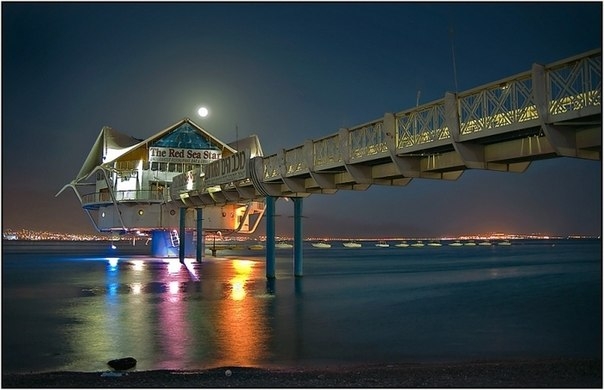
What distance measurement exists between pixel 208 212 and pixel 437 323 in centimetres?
4306

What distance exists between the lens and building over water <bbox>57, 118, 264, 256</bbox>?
62.1 meters

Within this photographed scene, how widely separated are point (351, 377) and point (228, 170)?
26615mm

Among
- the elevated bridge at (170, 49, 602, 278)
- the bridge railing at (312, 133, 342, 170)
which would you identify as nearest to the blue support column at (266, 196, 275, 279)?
the elevated bridge at (170, 49, 602, 278)

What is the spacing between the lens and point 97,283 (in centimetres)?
3756

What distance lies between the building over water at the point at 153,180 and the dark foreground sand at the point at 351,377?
47.1m

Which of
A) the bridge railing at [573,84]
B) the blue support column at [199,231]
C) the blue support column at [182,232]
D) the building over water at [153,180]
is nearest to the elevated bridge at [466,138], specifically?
the bridge railing at [573,84]

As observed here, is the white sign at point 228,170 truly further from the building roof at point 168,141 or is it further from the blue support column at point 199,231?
the building roof at point 168,141

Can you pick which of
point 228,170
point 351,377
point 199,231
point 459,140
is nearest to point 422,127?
point 459,140

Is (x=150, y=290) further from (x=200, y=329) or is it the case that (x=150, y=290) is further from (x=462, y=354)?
(x=462, y=354)

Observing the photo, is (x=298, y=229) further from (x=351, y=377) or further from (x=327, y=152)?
(x=351, y=377)

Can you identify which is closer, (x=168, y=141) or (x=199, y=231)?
(x=199, y=231)

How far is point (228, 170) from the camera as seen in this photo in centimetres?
3709

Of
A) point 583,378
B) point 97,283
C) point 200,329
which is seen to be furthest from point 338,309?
point 97,283

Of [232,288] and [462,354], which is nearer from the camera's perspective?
[462,354]
